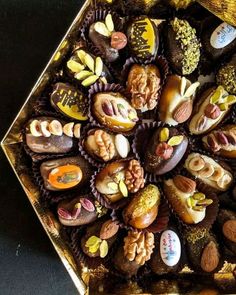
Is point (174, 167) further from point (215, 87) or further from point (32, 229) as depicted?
point (32, 229)

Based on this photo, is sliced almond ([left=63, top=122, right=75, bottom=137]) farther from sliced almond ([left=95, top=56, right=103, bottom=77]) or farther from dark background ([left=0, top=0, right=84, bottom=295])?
dark background ([left=0, top=0, right=84, bottom=295])

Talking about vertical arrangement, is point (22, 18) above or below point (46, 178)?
above

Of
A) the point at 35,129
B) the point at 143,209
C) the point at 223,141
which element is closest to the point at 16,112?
the point at 35,129

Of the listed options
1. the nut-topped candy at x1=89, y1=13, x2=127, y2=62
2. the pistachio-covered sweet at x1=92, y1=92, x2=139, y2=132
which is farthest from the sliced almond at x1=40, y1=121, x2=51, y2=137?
the nut-topped candy at x1=89, y1=13, x2=127, y2=62

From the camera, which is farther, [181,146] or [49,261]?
[49,261]

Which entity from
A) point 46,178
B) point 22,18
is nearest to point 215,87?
point 46,178

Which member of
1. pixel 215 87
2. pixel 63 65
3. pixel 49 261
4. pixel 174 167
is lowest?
pixel 49 261
